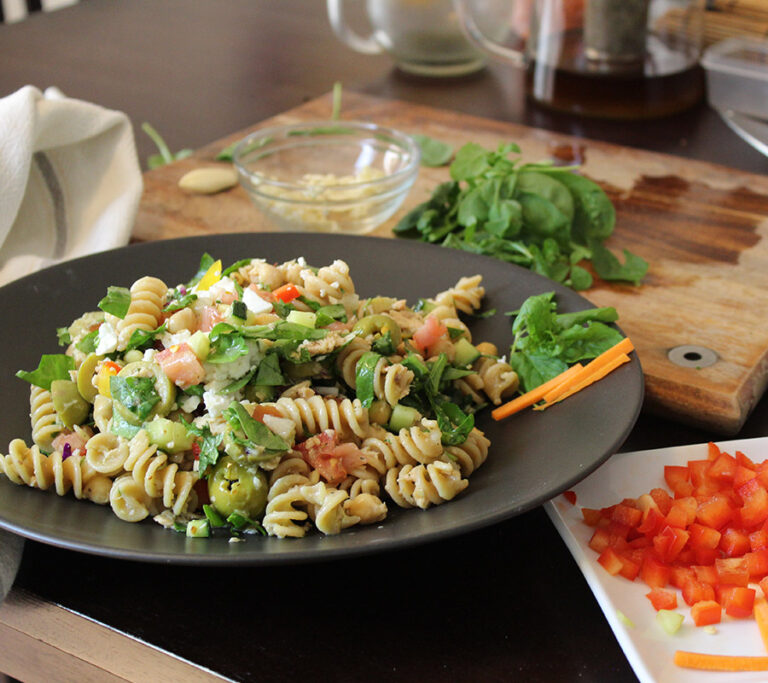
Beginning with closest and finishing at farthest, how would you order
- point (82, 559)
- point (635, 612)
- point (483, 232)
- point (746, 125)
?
point (635, 612)
point (82, 559)
point (483, 232)
point (746, 125)

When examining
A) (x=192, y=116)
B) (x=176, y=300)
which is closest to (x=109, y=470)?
(x=176, y=300)

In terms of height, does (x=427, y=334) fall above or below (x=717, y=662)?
above

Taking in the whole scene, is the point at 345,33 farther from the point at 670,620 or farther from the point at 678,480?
the point at 670,620

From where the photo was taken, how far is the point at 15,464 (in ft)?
5.17

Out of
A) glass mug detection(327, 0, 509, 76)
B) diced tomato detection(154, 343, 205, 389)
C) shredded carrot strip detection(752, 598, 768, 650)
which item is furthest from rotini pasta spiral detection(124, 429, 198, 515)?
glass mug detection(327, 0, 509, 76)

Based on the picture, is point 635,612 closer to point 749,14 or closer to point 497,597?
point 497,597

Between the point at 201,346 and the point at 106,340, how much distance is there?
0.24 meters

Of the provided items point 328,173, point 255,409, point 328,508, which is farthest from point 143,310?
point 328,173

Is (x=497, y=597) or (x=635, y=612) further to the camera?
(x=497, y=597)

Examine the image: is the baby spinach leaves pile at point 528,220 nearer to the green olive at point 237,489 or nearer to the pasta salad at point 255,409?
the pasta salad at point 255,409

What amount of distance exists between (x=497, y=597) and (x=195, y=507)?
1.72 feet

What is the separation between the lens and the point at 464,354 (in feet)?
6.48

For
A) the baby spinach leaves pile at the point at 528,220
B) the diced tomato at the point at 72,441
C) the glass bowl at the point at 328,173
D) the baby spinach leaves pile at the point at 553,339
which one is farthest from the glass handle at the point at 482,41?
the diced tomato at the point at 72,441

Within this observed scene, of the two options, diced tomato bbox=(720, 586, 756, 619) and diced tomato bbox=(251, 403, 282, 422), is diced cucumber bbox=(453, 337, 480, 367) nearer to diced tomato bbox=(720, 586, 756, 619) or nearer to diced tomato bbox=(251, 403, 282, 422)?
diced tomato bbox=(251, 403, 282, 422)
